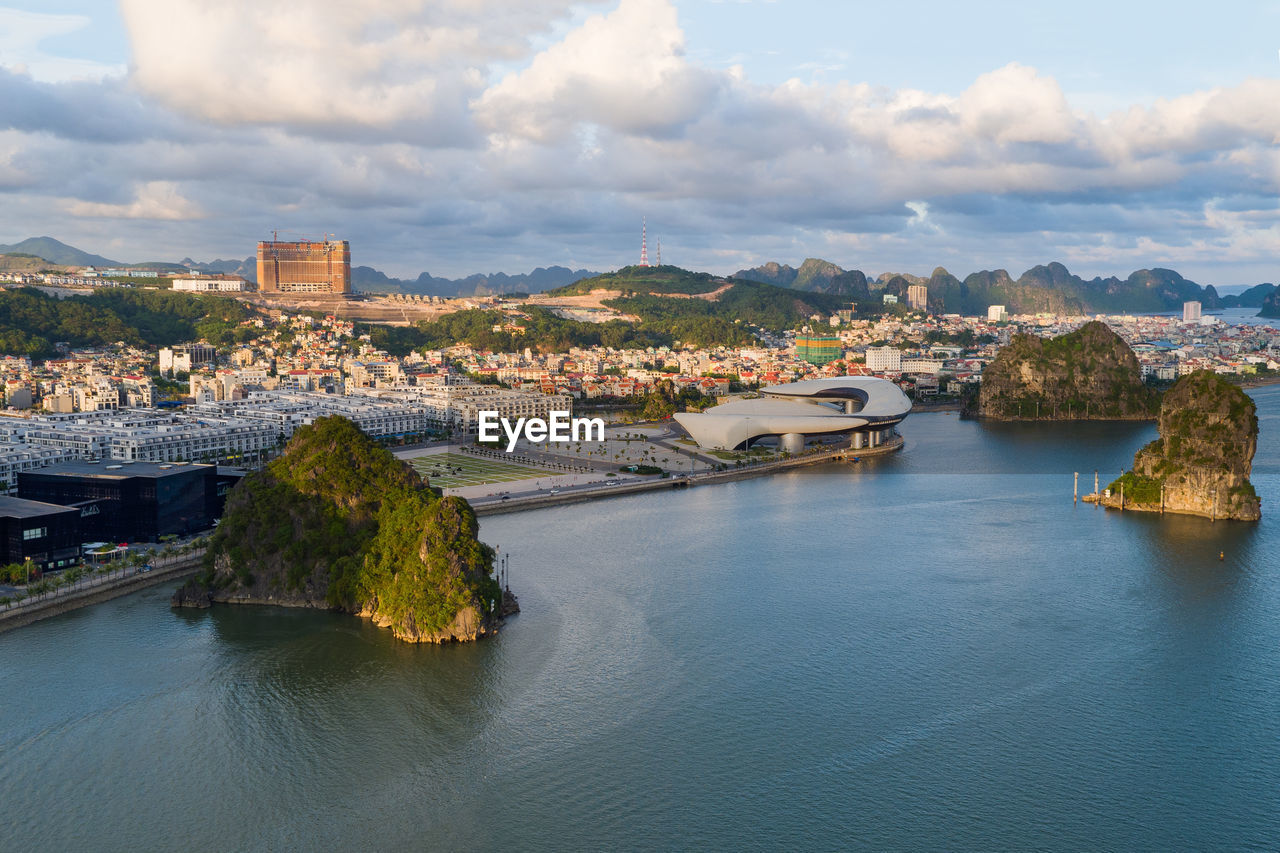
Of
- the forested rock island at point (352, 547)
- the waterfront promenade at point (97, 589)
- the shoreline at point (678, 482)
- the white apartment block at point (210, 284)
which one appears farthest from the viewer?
the white apartment block at point (210, 284)

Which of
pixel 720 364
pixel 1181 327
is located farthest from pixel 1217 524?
pixel 1181 327

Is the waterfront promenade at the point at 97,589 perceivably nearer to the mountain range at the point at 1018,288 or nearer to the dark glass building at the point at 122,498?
the dark glass building at the point at 122,498

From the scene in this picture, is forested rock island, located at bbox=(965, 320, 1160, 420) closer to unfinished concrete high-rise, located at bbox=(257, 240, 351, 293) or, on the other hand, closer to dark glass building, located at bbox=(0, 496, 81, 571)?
dark glass building, located at bbox=(0, 496, 81, 571)

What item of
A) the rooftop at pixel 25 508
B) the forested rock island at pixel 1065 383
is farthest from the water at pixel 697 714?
the forested rock island at pixel 1065 383

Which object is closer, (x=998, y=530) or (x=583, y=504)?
(x=998, y=530)

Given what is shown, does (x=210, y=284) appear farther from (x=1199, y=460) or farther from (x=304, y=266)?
(x=1199, y=460)

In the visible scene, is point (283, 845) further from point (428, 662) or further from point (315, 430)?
point (315, 430)
